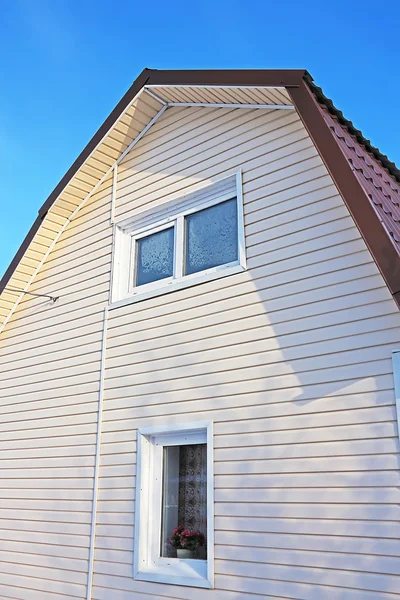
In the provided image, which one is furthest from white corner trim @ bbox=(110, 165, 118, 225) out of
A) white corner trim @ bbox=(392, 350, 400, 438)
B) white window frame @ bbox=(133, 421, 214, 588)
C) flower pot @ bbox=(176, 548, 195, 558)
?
white corner trim @ bbox=(392, 350, 400, 438)

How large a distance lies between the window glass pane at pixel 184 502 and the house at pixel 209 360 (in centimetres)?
2

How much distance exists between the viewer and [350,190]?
4090mm

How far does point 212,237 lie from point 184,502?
2362mm

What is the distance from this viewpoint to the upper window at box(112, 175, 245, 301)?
5359 mm

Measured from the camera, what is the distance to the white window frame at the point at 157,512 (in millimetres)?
4586

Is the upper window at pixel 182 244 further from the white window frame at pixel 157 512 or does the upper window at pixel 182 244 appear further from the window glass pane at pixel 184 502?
the window glass pane at pixel 184 502

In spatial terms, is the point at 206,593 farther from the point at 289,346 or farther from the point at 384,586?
the point at 289,346

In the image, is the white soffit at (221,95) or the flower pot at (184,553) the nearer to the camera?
the flower pot at (184,553)

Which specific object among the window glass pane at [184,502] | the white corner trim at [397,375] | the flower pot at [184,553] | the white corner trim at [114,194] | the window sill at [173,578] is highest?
the white corner trim at [114,194]

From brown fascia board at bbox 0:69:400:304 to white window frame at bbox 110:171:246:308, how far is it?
87 cm

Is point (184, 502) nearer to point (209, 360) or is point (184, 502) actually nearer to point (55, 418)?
point (209, 360)

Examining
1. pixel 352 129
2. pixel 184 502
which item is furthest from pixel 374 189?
pixel 184 502

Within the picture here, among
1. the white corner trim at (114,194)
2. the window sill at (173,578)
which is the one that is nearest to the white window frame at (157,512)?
the window sill at (173,578)

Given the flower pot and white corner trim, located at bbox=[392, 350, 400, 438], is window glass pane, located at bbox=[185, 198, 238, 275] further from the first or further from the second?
the flower pot
